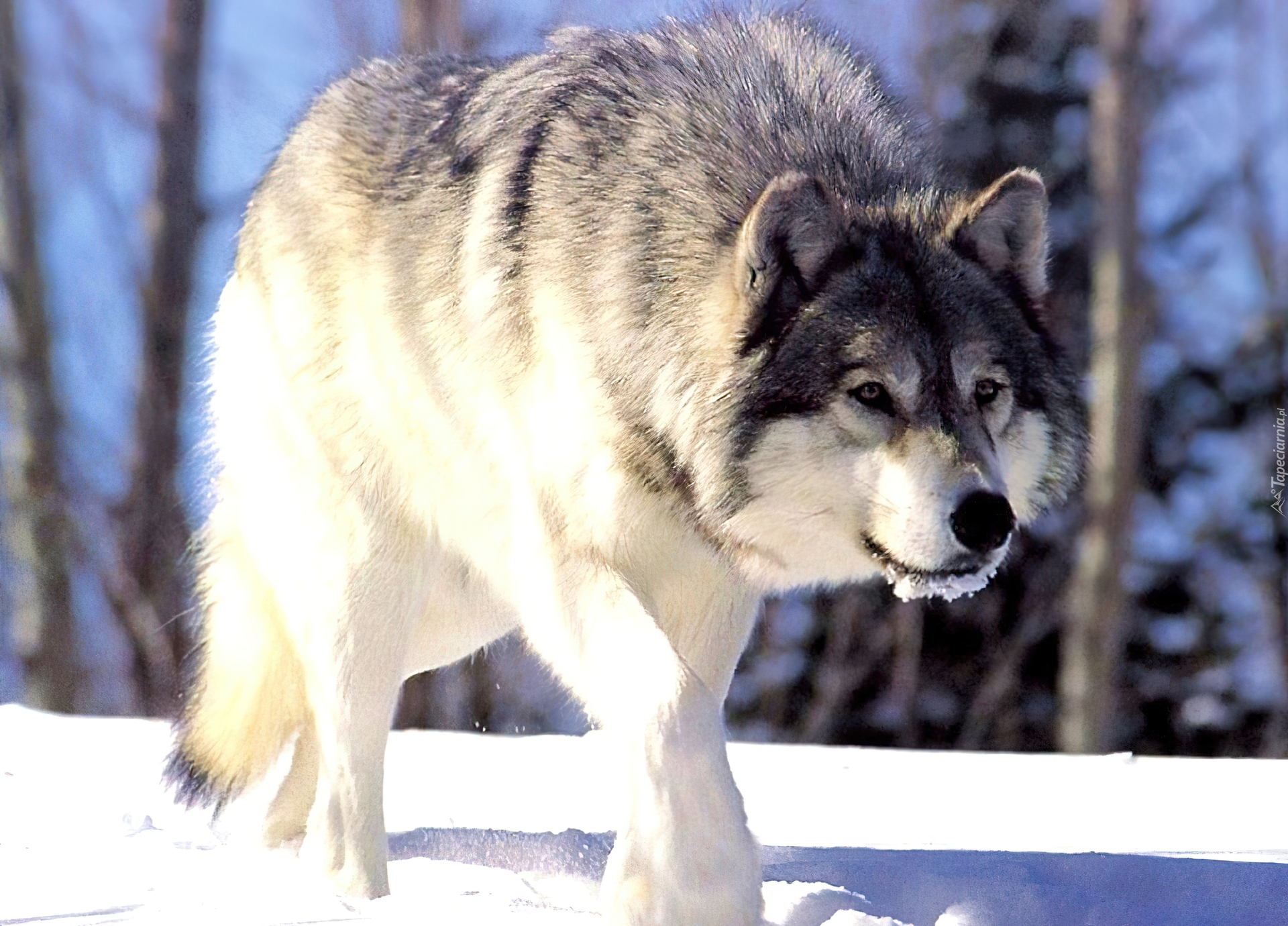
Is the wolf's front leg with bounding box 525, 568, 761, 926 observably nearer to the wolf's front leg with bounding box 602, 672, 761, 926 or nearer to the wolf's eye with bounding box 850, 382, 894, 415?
the wolf's front leg with bounding box 602, 672, 761, 926

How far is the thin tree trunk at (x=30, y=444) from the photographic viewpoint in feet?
29.0

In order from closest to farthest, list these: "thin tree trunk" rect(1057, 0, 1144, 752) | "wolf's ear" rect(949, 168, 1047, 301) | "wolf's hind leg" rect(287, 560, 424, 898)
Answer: "wolf's ear" rect(949, 168, 1047, 301) < "wolf's hind leg" rect(287, 560, 424, 898) < "thin tree trunk" rect(1057, 0, 1144, 752)

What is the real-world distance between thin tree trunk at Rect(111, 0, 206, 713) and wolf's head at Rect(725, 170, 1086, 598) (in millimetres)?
6870

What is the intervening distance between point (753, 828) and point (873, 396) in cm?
211

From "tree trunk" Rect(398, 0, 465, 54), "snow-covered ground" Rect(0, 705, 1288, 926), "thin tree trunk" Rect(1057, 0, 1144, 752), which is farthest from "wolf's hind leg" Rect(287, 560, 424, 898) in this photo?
"tree trunk" Rect(398, 0, 465, 54)

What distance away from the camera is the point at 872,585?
38.0 feet

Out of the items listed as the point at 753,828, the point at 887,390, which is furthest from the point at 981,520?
the point at 753,828

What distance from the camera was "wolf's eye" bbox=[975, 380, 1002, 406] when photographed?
2688 millimetres

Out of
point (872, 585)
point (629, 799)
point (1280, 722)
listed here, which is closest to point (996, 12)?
point (872, 585)

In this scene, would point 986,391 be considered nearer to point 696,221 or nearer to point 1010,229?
point 1010,229

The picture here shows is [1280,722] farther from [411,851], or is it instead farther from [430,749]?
[411,851]

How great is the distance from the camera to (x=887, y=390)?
261 cm

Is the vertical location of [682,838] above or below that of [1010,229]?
below

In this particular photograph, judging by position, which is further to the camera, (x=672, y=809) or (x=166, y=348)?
(x=166, y=348)
